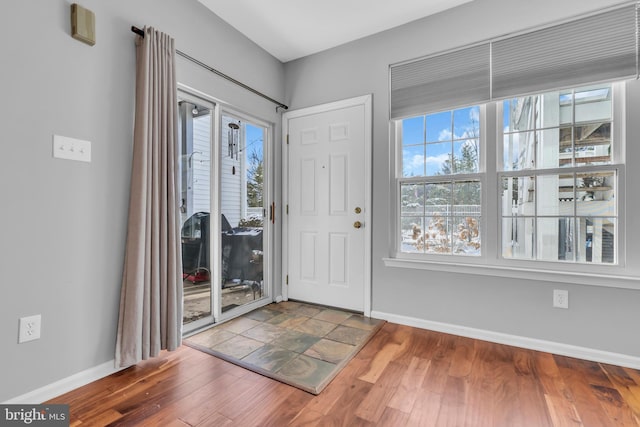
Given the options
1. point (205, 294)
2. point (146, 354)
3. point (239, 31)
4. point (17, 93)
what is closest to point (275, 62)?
point (239, 31)

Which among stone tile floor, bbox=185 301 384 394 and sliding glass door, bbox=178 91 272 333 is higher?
sliding glass door, bbox=178 91 272 333

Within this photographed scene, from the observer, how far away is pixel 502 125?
7.81 feet

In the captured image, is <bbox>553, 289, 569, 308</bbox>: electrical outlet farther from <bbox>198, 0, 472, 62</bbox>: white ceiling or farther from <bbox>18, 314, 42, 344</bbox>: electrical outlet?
<bbox>18, 314, 42, 344</bbox>: electrical outlet

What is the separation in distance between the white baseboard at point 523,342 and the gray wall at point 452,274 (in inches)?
1.4

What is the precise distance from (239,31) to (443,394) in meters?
3.31

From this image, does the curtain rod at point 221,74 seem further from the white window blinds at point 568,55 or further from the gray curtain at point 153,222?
the white window blinds at point 568,55

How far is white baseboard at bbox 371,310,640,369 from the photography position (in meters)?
1.96

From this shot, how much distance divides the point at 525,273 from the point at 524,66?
5.13 ft

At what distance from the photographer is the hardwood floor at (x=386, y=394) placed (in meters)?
1.46

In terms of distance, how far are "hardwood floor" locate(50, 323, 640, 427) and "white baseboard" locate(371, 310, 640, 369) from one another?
0.05m

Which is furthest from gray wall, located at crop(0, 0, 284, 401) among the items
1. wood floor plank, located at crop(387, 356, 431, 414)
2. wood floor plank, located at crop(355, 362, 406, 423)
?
wood floor plank, located at crop(387, 356, 431, 414)

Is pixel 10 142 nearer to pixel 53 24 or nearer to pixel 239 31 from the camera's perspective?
pixel 53 24

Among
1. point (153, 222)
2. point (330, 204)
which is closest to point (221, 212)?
point (153, 222)

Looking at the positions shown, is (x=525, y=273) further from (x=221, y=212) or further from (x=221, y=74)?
(x=221, y=74)
